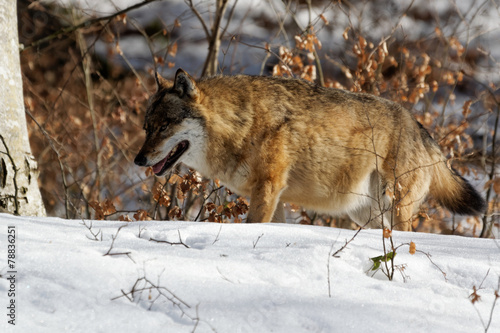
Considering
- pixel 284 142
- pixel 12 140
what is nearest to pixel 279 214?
pixel 284 142

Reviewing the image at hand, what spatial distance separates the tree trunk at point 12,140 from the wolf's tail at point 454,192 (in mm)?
4051

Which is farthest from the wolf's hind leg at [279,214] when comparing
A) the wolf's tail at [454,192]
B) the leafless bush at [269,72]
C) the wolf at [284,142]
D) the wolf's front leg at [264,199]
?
the wolf's tail at [454,192]

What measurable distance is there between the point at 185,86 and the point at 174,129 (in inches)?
16.1

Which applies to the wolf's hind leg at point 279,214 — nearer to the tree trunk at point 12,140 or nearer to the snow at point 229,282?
the snow at point 229,282

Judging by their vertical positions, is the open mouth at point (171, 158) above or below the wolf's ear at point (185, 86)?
below

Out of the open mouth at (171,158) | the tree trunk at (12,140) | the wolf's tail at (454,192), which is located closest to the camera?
the tree trunk at (12,140)

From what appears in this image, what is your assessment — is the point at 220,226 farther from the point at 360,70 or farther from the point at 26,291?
the point at 360,70

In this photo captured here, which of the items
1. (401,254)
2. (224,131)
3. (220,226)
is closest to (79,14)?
(224,131)

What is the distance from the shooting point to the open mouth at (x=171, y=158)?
17.2 ft

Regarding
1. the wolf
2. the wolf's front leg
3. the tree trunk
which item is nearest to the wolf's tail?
the wolf

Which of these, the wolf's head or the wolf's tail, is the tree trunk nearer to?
the wolf's head

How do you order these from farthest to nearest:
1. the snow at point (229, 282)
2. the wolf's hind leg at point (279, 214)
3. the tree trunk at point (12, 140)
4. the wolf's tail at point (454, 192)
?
1. the wolf's tail at point (454, 192)
2. the wolf's hind leg at point (279, 214)
3. the tree trunk at point (12, 140)
4. the snow at point (229, 282)

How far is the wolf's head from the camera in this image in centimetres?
515

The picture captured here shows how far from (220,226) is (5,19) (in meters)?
2.73
